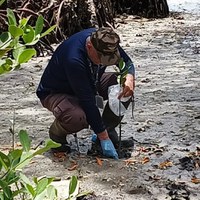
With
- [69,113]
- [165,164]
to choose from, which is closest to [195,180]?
[165,164]

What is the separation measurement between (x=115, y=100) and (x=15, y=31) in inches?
82.2

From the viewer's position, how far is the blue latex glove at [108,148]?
2.85m

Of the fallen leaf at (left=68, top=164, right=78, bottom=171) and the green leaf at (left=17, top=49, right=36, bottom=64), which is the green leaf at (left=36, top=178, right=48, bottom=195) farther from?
the fallen leaf at (left=68, top=164, right=78, bottom=171)

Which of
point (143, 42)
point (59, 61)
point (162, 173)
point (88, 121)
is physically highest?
point (59, 61)

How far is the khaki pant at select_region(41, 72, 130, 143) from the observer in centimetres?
288

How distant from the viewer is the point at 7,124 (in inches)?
145

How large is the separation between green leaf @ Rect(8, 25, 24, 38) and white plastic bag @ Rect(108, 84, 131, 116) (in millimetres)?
2041

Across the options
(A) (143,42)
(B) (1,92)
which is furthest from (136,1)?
(B) (1,92)

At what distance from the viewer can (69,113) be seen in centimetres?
288

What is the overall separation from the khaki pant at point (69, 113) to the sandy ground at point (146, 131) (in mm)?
139

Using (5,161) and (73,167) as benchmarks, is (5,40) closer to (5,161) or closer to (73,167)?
(5,161)

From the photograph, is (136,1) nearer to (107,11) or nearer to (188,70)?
(107,11)

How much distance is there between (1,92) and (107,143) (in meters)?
2.08

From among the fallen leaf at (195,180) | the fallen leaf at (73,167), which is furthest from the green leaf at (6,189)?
the fallen leaf at (73,167)
